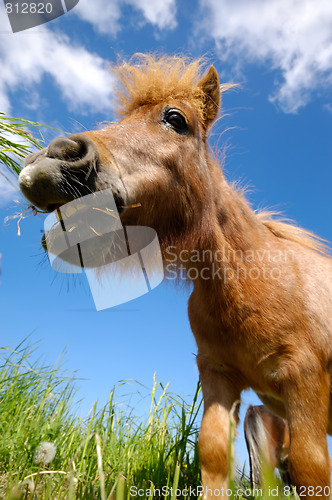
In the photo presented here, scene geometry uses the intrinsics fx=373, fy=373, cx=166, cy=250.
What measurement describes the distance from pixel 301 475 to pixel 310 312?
977 millimetres

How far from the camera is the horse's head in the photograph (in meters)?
2.06

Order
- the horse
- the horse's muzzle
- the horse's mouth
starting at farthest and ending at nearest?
the horse → the horse's mouth → the horse's muzzle

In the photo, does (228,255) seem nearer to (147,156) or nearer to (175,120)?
(147,156)

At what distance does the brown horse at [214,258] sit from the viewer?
2.19 m

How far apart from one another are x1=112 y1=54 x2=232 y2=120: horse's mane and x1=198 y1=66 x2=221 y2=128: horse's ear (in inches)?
2.0

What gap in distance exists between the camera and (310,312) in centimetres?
252

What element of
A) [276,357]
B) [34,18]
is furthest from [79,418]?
[34,18]

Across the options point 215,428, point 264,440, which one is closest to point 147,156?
point 215,428

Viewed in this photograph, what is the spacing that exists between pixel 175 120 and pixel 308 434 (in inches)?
87.9

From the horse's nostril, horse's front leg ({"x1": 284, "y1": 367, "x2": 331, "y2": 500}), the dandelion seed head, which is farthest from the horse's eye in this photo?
the dandelion seed head

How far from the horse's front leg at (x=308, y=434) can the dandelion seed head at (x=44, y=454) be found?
5.17ft

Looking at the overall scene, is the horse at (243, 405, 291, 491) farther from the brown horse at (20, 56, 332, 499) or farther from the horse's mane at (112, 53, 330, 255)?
the horse's mane at (112, 53, 330, 255)

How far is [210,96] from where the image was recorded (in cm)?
298

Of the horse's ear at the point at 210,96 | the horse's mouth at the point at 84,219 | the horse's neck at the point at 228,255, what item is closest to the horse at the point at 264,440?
the horse's neck at the point at 228,255
